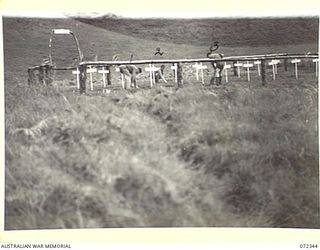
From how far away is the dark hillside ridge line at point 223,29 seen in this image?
4.04ft

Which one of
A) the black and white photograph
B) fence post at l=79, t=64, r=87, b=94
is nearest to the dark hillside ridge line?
the black and white photograph

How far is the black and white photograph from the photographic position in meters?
1.15

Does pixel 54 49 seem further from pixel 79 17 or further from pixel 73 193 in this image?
pixel 73 193

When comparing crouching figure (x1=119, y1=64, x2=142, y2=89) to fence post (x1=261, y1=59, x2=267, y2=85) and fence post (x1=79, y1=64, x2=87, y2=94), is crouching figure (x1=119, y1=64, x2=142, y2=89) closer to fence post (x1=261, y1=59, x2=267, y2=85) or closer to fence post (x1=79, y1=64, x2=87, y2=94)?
fence post (x1=79, y1=64, x2=87, y2=94)

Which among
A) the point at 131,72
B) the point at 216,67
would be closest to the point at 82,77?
the point at 131,72

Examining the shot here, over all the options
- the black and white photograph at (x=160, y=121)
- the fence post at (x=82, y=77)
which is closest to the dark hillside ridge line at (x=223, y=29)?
the black and white photograph at (x=160, y=121)

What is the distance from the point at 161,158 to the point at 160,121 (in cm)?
10

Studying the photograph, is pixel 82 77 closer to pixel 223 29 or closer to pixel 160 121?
pixel 160 121

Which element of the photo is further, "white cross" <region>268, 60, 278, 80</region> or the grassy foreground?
"white cross" <region>268, 60, 278, 80</region>

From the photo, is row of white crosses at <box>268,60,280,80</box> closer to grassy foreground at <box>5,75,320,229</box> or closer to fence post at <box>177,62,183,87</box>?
grassy foreground at <box>5,75,320,229</box>

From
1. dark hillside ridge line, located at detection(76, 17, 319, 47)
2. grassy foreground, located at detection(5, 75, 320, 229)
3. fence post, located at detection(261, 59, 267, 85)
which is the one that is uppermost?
dark hillside ridge line, located at detection(76, 17, 319, 47)

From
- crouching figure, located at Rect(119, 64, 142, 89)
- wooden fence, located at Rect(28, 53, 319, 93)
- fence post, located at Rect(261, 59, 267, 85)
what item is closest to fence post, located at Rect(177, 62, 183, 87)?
wooden fence, located at Rect(28, 53, 319, 93)

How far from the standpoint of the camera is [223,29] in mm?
1235

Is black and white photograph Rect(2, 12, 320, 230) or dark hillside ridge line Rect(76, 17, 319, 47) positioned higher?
dark hillside ridge line Rect(76, 17, 319, 47)
